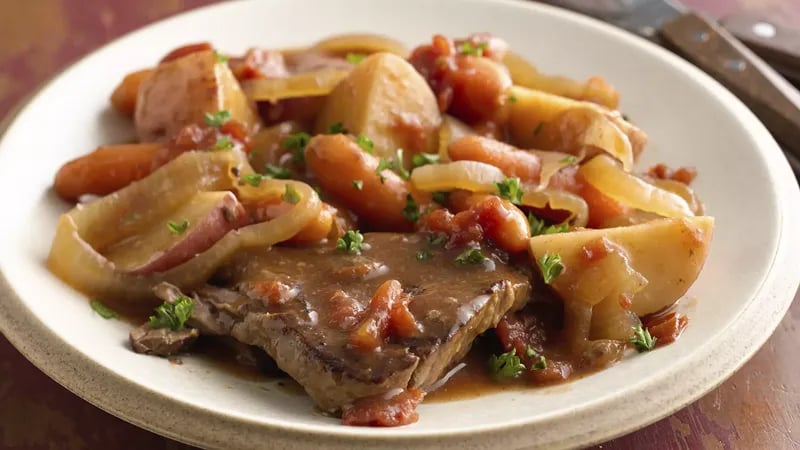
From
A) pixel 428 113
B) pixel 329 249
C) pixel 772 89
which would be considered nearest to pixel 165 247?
pixel 329 249

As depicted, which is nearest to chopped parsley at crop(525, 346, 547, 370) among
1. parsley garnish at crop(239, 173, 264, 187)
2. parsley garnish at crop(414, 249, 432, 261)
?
parsley garnish at crop(414, 249, 432, 261)

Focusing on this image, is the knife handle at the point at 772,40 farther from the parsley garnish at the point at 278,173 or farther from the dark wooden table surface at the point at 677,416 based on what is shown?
the parsley garnish at the point at 278,173

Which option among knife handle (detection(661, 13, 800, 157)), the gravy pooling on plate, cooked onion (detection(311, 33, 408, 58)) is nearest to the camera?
the gravy pooling on plate

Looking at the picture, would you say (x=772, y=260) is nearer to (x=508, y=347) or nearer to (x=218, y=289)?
(x=508, y=347)

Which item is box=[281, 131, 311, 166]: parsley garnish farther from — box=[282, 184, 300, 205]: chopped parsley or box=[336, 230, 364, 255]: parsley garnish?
box=[336, 230, 364, 255]: parsley garnish

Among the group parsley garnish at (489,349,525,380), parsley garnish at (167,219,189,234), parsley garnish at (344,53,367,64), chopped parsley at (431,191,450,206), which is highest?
parsley garnish at (344,53,367,64)

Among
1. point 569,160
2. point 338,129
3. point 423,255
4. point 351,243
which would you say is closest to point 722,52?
point 569,160

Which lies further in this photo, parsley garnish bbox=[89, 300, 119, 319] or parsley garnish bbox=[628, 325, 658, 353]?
parsley garnish bbox=[89, 300, 119, 319]

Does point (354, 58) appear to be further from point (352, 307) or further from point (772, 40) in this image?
point (772, 40)
